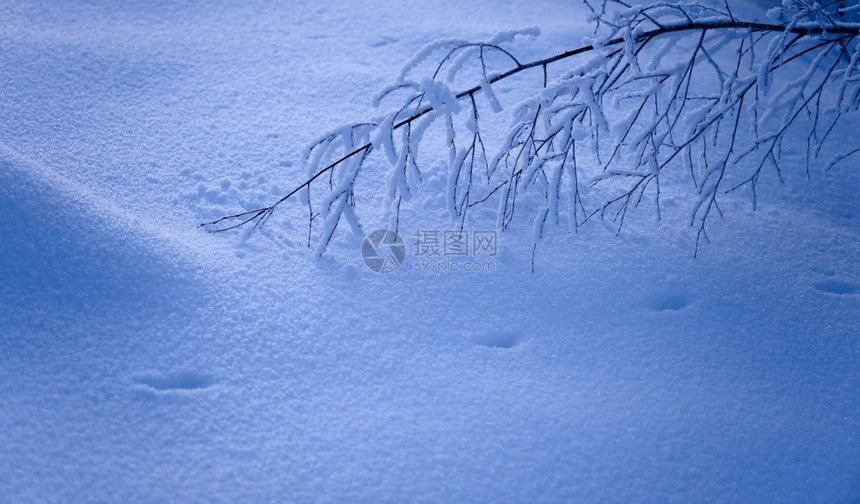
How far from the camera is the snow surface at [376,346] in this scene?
177 cm

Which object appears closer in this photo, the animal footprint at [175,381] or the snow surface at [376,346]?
the snow surface at [376,346]

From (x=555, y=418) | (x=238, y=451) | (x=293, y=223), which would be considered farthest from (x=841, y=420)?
(x=293, y=223)

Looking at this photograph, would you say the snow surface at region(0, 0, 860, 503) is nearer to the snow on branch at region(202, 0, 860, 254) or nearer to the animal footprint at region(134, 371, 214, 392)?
the animal footprint at region(134, 371, 214, 392)

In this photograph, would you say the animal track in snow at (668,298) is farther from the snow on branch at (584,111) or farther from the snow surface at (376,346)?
the snow on branch at (584,111)

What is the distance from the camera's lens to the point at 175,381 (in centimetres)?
193

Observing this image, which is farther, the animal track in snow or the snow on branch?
the animal track in snow

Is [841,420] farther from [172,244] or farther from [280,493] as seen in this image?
[172,244]

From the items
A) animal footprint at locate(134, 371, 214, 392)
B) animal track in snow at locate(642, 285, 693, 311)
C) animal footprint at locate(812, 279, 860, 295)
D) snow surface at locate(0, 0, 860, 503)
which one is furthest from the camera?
animal footprint at locate(812, 279, 860, 295)

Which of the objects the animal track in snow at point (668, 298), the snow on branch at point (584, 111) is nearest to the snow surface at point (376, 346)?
the animal track in snow at point (668, 298)

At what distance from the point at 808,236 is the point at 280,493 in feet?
8.72

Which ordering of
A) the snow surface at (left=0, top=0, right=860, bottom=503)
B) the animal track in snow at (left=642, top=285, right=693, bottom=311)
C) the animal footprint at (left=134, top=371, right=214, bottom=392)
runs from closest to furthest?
the snow surface at (left=0, top=0, right=860, bottom=503) < the animal footprint at (left=134, top=371, right=214, bottom=392) < the animal track in snow at (left=642, top=285, right=693, bottom=311)

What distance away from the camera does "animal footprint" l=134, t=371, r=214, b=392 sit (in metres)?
1.90

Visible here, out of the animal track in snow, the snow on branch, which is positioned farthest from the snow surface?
the snow on branch

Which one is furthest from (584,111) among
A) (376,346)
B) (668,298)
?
(376,346)
